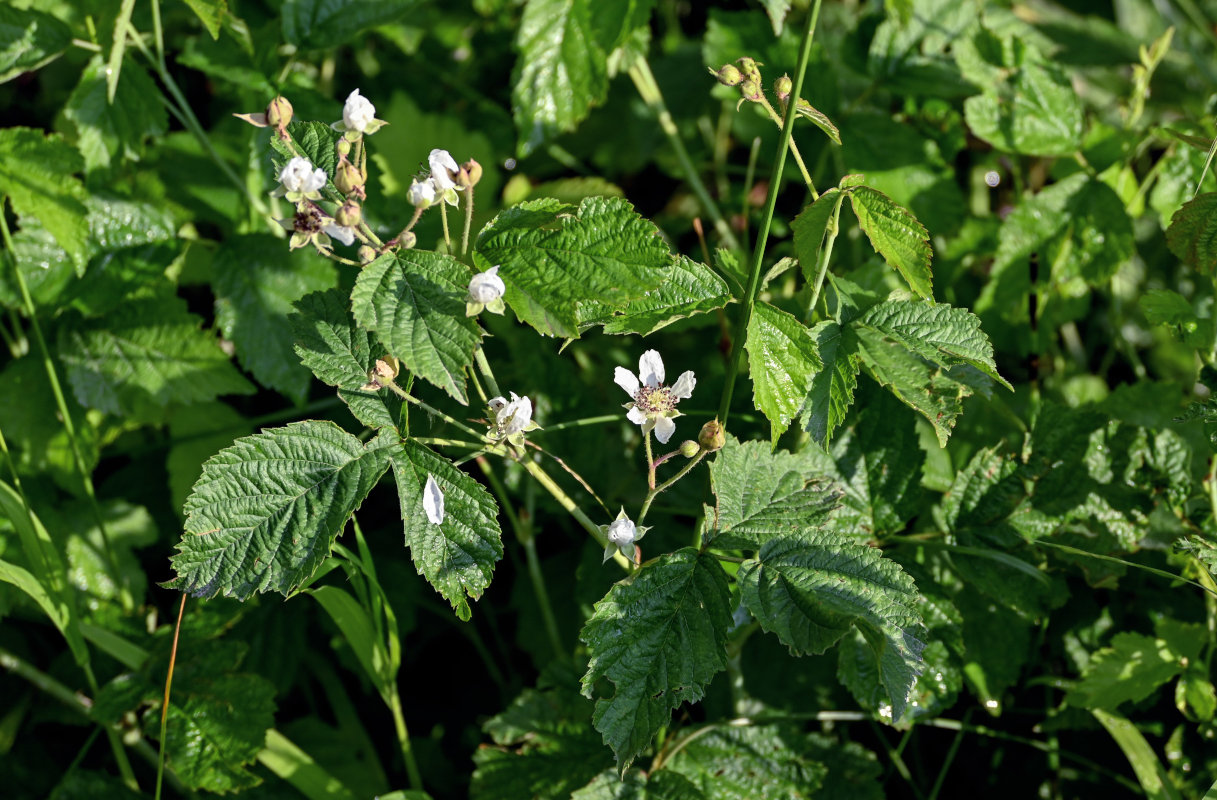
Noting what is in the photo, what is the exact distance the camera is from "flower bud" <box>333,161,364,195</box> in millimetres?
1380

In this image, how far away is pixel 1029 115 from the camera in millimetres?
2412

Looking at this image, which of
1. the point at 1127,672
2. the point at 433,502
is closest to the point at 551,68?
the point at 433,502

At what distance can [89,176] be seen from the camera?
7.16 ft

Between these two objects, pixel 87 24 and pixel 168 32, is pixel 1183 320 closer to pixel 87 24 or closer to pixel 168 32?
pixel 87 24

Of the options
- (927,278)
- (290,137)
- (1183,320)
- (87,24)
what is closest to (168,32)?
(87,24)

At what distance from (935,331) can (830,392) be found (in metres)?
0.22

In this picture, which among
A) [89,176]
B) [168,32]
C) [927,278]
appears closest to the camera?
[927,278]

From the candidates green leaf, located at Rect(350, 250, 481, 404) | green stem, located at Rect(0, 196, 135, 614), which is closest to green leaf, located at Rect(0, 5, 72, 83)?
green stem, located at Rect(0, 196, 135, 614)

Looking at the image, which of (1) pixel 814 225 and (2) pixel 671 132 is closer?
(1) pixel 814 225

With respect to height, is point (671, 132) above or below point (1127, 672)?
above

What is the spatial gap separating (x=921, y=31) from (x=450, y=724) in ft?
7.19

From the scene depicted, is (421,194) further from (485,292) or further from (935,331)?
(935,331)

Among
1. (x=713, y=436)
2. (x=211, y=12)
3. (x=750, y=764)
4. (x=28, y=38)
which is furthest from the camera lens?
(x=28, y=38)

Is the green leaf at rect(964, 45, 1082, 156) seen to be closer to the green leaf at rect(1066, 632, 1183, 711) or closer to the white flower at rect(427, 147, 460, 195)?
the green leaf at rect(1066, 632, 1183, 711)
